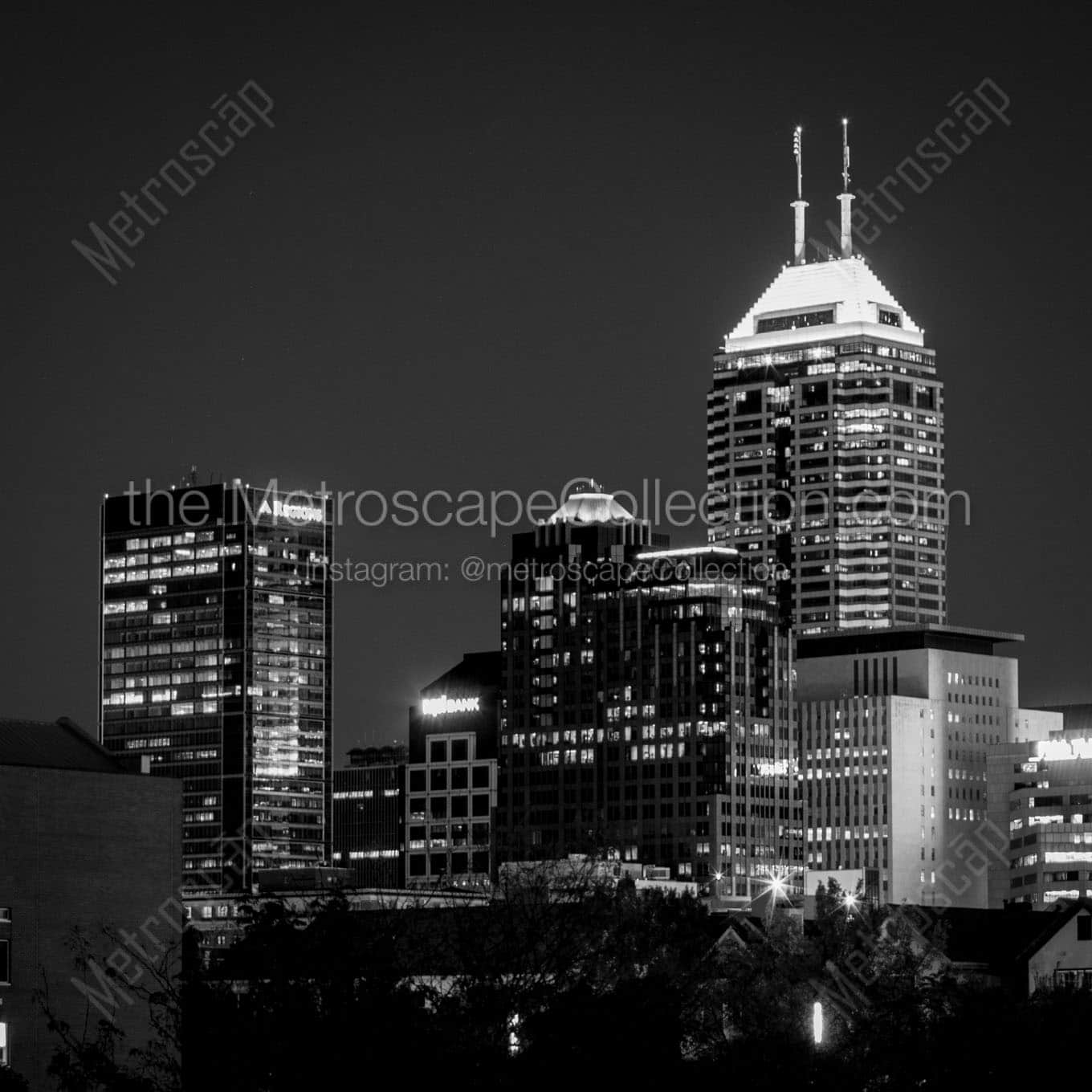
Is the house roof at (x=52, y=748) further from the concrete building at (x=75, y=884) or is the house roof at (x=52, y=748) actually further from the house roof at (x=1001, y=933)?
the house roof at (x=1001, y=933)

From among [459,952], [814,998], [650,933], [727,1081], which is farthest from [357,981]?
[650,933]

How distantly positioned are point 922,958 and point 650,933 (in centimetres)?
1483

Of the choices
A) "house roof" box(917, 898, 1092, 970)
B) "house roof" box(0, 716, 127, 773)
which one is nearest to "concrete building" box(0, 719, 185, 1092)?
"house roof" box(0, 716, 127, 773)

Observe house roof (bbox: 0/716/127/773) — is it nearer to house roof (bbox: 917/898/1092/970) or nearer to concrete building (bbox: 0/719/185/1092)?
concrete building (bbox: 0/719/185/1092)

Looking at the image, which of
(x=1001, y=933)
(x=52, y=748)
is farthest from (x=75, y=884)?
(x=1001, y=933)

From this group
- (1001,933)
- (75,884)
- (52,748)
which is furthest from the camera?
(1001,933)

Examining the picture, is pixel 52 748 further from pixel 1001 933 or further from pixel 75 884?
pixel 1001 933

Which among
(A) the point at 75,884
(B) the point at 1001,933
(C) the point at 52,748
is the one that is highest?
(C) the point at 52,748

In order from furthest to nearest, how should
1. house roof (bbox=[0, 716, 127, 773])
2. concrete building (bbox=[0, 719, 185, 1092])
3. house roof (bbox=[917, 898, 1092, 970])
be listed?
house roof (bbox=[917, 898, 1092, 970]) < house roof (bbox=[0, 716, 127, 773]) < concrete building (bbox=[0, 719, 185, 1092])

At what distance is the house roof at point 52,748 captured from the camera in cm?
12638

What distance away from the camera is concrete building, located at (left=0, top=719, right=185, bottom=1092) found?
119 m

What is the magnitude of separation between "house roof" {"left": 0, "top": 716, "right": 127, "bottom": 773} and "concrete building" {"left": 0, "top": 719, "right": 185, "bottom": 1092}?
0.08 meters

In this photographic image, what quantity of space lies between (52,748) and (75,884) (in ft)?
28.1

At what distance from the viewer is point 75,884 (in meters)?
123
